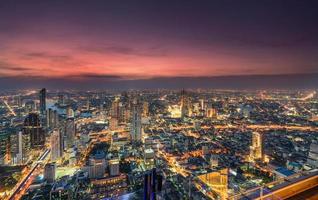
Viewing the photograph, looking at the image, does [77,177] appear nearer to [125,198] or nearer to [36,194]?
[36,194]

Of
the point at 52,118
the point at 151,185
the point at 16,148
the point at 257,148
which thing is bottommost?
the point at 16,148

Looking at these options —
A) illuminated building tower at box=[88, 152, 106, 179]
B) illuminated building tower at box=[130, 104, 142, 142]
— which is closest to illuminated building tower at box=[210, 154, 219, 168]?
illuminated building tower at box=[88, 152, 106, 179]

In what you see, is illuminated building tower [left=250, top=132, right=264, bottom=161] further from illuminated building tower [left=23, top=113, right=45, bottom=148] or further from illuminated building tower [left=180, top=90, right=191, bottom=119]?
illuminated building tower [left=23, top=113, right=45, bottom=148]

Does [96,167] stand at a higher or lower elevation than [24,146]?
Answer: lower

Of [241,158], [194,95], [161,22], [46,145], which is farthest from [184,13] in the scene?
[194,95]

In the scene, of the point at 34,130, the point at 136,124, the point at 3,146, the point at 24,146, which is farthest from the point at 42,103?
the point at 136,124

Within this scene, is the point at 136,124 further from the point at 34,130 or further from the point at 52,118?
the point at 34,130

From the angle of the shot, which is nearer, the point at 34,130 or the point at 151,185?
the point at 151,185
